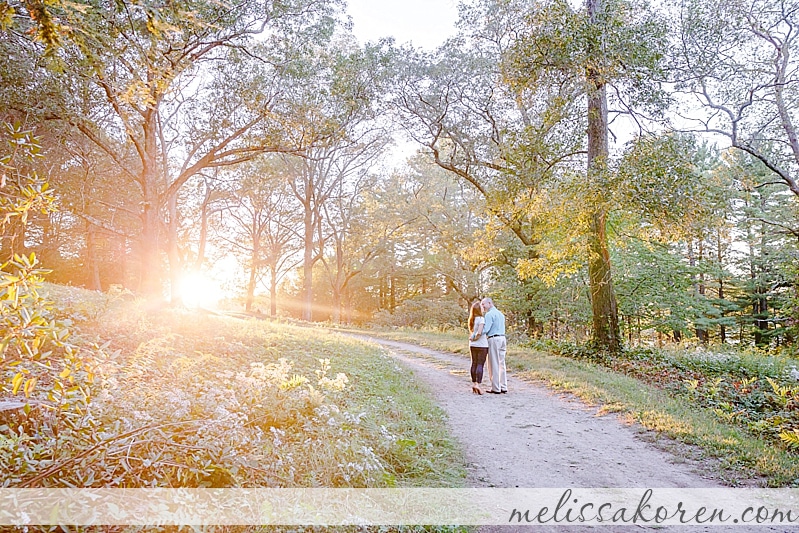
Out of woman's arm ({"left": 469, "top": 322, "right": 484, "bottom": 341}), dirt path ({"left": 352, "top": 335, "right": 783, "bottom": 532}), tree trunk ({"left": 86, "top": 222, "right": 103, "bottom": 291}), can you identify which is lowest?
dirt path ({"left": 352, "top": 335, "right": 783, "bottom": 532})

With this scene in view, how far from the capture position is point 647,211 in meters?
10.7

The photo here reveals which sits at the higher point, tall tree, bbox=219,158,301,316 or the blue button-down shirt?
tall tree, bbox=219,158,301,316

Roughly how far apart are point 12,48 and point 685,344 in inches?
792

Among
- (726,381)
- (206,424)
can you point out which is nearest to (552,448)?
(206,424)

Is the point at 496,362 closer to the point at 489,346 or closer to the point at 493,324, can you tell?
the point at 489,346

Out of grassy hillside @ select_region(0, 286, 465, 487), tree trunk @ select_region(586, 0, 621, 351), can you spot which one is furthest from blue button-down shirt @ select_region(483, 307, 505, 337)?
tree trunk @ select_region(586, 0, 621, 351)

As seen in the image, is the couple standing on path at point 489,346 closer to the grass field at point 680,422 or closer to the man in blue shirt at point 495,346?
the man in blue shirt at point 495,346

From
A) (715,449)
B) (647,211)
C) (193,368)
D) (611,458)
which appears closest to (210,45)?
(193,368)

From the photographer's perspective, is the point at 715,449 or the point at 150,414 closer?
the point at 150,414

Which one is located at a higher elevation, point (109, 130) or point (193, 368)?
point (109, 130)

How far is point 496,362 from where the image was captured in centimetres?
954

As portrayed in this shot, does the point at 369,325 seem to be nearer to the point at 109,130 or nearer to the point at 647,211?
the point at 109,130

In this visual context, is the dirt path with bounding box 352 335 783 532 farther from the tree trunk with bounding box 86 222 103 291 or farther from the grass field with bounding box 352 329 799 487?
the tree trunk with bounding box 86 222 103 291

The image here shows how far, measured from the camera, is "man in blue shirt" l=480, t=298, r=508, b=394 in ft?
31.1
